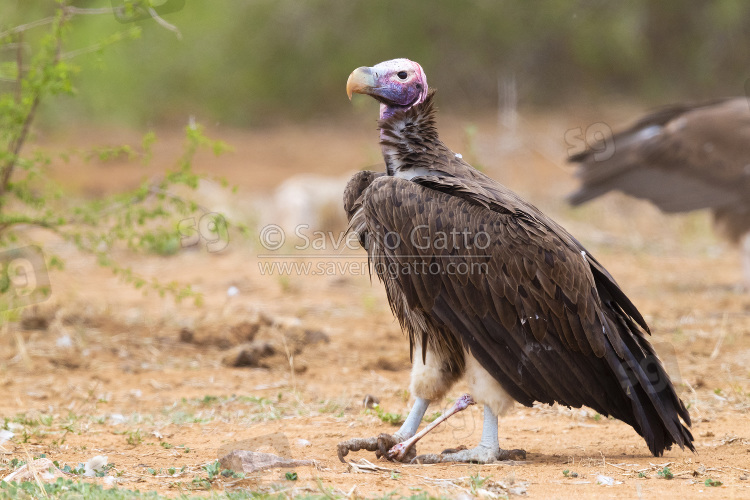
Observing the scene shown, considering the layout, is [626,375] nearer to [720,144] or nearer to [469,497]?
[469,497]

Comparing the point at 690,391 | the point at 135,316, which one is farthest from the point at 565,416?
the point at 135,316

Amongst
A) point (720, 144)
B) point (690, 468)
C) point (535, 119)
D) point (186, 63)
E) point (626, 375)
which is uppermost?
point (186, 63)

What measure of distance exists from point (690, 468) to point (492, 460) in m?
0.81

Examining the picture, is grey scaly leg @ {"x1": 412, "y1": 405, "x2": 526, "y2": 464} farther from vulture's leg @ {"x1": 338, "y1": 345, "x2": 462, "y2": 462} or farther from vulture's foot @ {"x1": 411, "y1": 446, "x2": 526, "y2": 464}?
vulture's leg @ {"x1": 338, "y1": 345, "x2": 462, "y2": 462}

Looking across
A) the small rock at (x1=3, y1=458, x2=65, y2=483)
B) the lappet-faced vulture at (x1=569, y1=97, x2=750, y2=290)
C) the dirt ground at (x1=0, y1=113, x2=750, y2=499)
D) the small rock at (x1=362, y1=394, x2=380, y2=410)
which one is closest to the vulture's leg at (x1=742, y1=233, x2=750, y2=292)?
the lappet-faced vulture at (x1=569, y1=97, x2=750, y2=290)

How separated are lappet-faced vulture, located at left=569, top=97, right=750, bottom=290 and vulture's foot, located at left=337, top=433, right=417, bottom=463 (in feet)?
16.5

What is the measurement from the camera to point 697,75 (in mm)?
18297

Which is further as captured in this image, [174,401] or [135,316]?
[135,316]

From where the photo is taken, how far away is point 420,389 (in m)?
4.00

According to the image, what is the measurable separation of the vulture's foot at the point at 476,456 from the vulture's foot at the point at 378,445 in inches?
1.5

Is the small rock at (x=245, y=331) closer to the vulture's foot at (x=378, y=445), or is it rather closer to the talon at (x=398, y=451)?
the vulture's foot at (x=378, y=445)

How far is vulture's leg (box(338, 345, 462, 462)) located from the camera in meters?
3.91

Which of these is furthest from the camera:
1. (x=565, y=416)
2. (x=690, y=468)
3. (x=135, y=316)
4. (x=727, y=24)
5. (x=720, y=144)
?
(x=727, y=24)

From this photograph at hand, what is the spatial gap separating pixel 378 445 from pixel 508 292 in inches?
35.6
